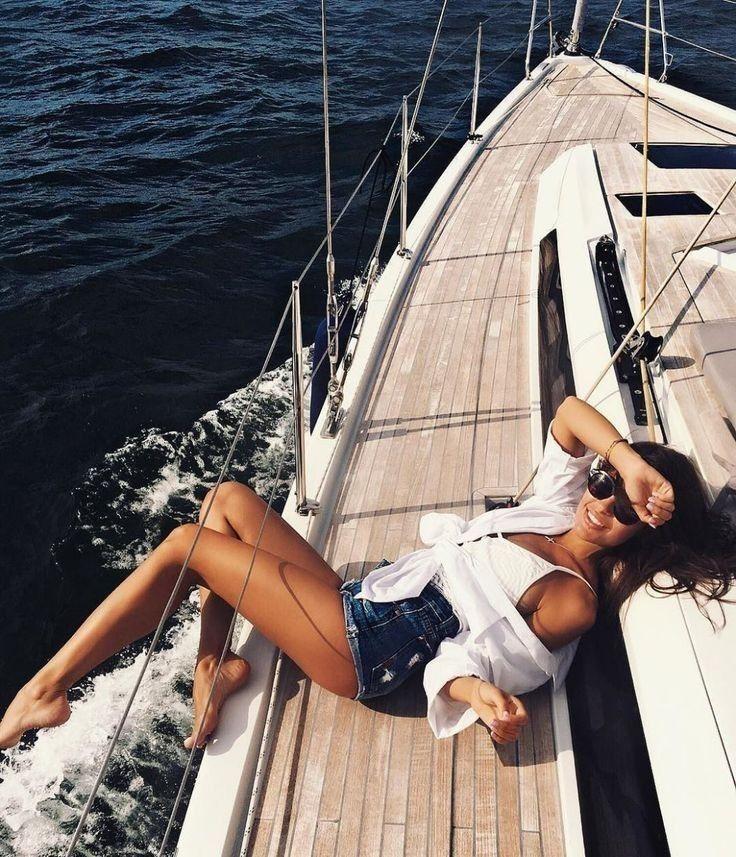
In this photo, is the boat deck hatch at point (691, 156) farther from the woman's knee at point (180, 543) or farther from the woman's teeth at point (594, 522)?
the woman's knee at point (180, 543)

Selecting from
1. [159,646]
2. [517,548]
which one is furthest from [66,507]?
[517,548]

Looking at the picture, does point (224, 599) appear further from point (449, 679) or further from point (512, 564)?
point (512, 564)

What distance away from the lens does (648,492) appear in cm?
196

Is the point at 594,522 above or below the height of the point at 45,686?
above

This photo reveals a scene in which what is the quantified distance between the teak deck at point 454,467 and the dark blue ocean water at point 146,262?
0.99m

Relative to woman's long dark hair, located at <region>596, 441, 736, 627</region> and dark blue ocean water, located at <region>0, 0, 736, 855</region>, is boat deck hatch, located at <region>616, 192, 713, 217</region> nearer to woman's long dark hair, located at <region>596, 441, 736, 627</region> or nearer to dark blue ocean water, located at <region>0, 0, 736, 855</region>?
dark blue ocean water, located at <region>0, 0, 736, 855</region>

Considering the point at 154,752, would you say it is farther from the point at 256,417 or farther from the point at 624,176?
the point at 624,176

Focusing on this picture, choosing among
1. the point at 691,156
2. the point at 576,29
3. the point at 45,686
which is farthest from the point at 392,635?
the point at 576,29

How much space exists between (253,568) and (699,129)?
19.3ft

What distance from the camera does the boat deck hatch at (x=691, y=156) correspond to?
15.4 ft

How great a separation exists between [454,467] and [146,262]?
490 cm

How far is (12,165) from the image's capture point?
829 cm

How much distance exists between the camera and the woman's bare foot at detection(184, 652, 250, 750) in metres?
2.14

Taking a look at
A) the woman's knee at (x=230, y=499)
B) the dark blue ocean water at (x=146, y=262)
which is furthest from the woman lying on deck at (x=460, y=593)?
the dark blue ocean water at (x=146, y=262)
